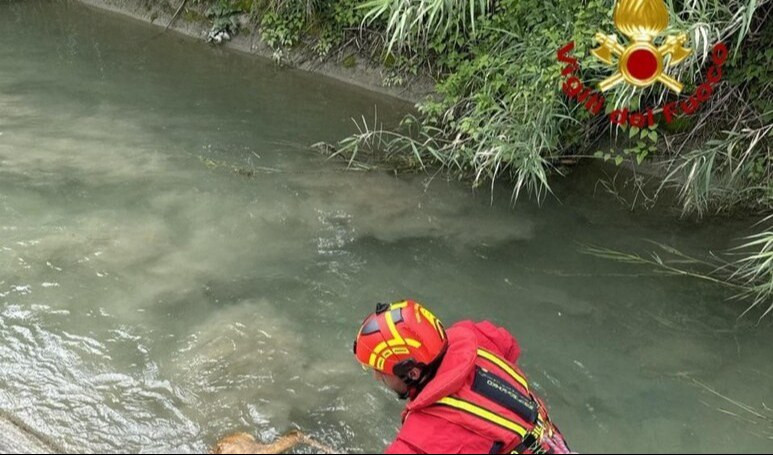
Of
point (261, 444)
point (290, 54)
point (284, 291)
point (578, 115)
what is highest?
point (578, 115)

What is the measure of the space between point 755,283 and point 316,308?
290cm

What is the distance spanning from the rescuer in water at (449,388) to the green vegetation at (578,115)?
2.46 m

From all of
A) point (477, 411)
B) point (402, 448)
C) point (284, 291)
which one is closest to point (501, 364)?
point (477, 411)

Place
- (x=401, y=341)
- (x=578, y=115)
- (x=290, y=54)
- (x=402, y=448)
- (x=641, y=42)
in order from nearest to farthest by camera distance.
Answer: (x=402, y=448), (x=401, y=341), (x=641, y=42), (x=578, y=115), (x=290, y=54)

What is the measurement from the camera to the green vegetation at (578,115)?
490 centimetres

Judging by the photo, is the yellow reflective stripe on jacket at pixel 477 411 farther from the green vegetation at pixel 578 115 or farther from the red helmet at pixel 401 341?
the green vegetation at pixel 578 115

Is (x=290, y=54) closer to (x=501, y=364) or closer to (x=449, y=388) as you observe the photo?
(x=501, y=364)

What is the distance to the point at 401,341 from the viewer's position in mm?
2600

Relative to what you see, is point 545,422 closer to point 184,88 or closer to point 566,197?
point 566,197

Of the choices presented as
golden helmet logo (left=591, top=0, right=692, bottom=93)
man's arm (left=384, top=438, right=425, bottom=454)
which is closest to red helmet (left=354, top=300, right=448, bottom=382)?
man's arm (left=384, top=438, right=425, bottom=454)

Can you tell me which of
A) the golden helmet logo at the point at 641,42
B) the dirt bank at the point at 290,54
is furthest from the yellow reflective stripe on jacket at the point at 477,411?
the dirt bank at the point at 290,54

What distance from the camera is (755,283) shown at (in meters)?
A: 4.54

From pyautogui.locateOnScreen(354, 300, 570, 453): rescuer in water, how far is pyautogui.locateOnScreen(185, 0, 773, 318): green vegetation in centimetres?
246

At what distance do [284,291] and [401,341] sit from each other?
7.04 ft
